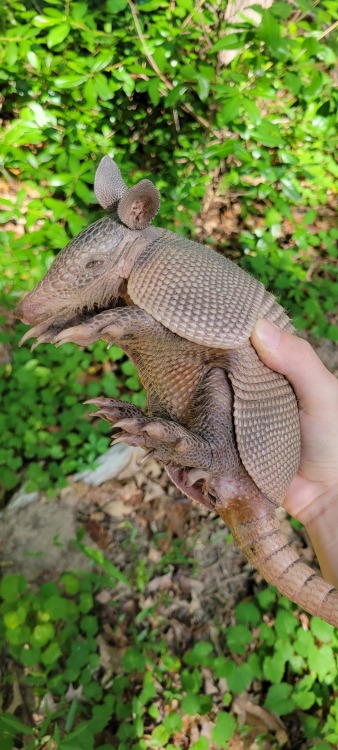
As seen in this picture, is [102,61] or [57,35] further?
[102,61]

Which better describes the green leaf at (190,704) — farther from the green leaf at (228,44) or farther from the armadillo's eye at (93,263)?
the green leaf at (228,44)

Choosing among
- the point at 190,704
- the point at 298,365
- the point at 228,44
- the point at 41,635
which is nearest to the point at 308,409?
the point at 298,365

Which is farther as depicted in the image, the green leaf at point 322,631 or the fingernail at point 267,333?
the green leaf at point 322,631

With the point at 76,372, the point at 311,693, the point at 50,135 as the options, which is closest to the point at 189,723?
the point at 311,693

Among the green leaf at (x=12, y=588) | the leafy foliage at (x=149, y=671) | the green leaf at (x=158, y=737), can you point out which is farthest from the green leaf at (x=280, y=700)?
the green leaf at (x=12, y=588)

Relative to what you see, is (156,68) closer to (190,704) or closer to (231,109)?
(231,109)
